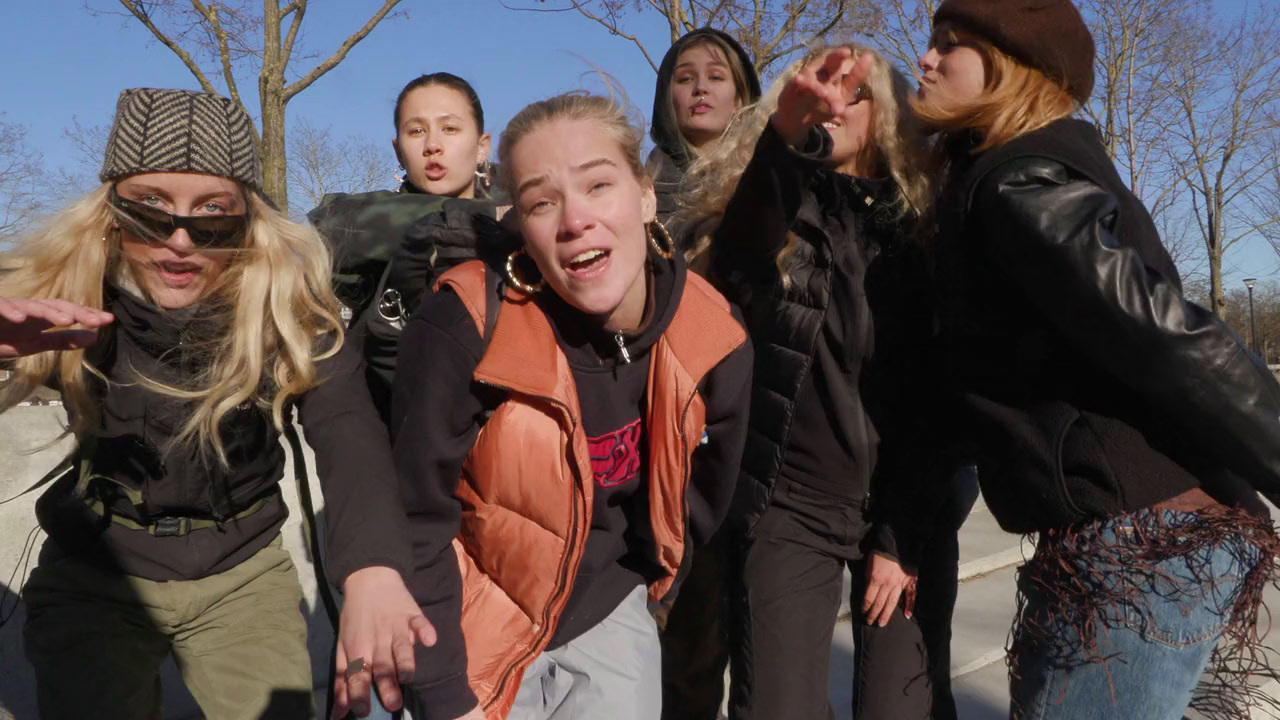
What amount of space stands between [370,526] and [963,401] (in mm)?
1236

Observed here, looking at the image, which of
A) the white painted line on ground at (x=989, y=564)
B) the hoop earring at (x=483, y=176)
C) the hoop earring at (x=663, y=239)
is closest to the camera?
the hoop earring at (x=663, y=239)

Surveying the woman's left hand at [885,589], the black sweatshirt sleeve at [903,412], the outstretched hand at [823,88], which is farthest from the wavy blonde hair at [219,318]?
the woman's left hand at [885,589]

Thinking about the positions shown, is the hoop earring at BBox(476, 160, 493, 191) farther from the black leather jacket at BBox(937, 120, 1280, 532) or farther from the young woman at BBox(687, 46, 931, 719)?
the black leather jacket at BBox(937, 120, 1280, 532)

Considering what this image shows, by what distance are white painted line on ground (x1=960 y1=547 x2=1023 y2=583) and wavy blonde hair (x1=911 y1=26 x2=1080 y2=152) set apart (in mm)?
4109

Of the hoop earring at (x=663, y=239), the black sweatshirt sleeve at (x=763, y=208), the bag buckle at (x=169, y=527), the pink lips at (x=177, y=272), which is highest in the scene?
the black sweatshirt sleeve at (x=763, y=208)

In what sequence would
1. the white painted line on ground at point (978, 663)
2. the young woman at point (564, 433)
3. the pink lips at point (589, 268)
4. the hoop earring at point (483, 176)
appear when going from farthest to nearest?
the white painted line on ground at point (978, 663) < the hoop earring at point (483, 176) < the pink lips at point (589, 268) < the young woman at point (564, 433)

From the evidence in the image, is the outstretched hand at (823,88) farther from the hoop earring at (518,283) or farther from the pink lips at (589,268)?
the hoop earring at (518,283)

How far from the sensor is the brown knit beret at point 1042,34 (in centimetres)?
208

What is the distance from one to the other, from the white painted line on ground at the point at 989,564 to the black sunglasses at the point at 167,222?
458 cm

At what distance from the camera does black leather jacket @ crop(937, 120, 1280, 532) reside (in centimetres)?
184

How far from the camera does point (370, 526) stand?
199cm

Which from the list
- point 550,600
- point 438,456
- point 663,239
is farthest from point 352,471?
point 663,239

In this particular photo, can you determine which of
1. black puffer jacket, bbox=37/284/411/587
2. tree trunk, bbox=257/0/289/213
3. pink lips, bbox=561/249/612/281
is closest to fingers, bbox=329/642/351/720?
black puffer jacket, bbox=37/284/411/587

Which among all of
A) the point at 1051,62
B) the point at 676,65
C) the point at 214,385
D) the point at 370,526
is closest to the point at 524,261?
the point at 370,526
